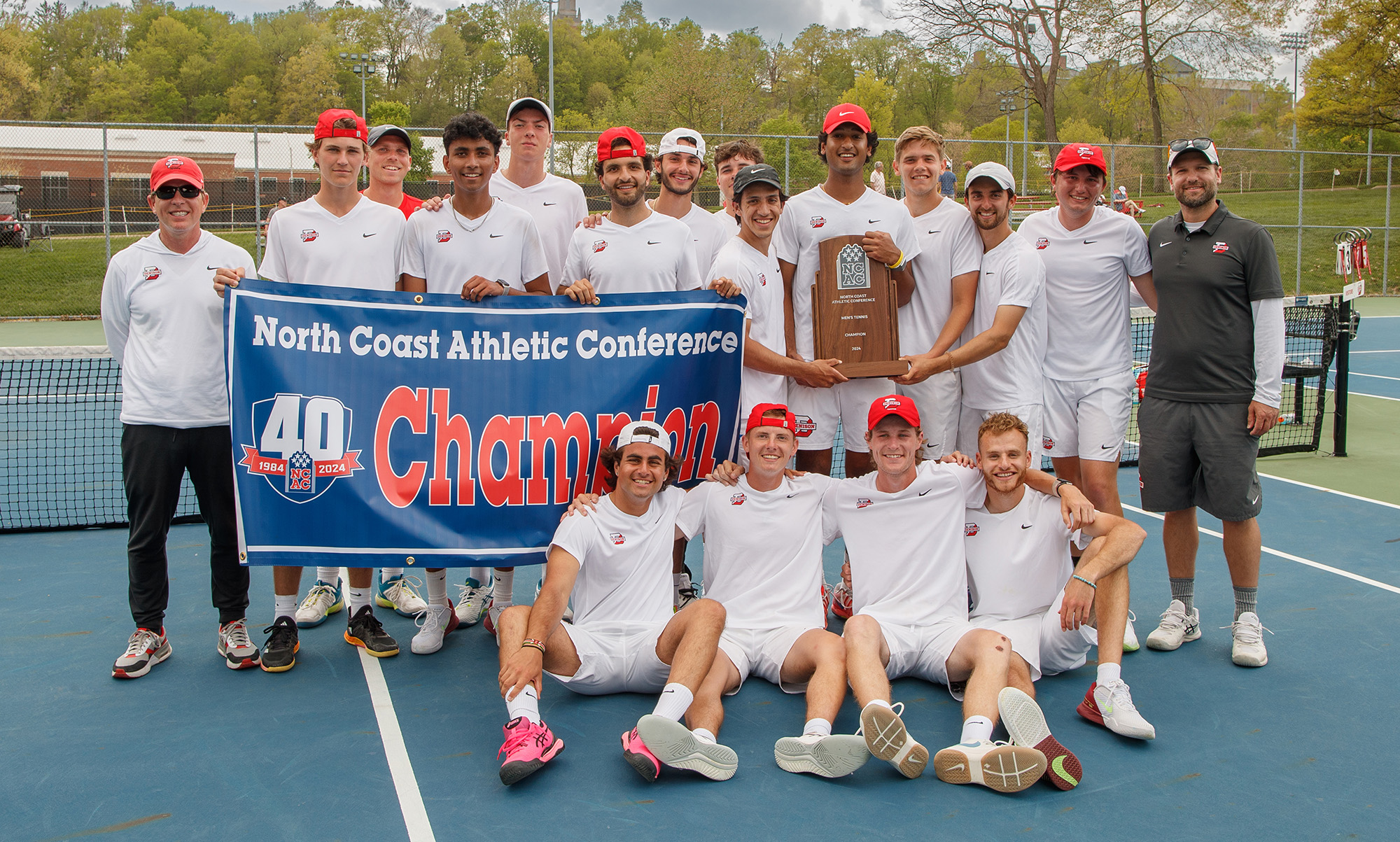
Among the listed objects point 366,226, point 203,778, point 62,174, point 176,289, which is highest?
point 62,174

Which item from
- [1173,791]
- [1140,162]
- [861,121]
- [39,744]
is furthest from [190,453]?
[1140,162]

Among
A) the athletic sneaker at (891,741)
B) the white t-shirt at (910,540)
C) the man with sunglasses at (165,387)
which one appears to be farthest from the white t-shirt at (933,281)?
the man with sunglasses at (165,387)

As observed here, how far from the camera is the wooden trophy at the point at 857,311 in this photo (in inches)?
207

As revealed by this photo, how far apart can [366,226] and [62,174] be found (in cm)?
2373

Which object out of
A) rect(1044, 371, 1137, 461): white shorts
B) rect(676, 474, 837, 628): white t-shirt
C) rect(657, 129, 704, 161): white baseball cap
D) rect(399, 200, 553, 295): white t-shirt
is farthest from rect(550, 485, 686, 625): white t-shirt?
rect(1044, 371, 1137, 461): white shorts

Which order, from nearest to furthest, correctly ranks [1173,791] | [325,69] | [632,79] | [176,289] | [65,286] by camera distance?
1. [1173,791]
2. [176,289]
3. [65,286]
4. [325,69]
5. [632,79]

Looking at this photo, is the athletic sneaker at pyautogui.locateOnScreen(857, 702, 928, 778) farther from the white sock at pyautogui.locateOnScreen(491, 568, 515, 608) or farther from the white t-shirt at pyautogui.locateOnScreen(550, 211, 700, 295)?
the white t-shirt at pyautogui.locateOnScreen(550, 211, 700, 295)

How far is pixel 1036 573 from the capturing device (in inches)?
186

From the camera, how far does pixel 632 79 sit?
87938 millimetres

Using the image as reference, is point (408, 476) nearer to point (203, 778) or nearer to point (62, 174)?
point (203, 778)

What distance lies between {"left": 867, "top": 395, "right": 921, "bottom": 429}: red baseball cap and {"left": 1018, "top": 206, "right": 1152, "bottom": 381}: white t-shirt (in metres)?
1.30

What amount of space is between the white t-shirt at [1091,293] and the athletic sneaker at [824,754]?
2.68 m

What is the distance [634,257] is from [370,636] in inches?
93.6

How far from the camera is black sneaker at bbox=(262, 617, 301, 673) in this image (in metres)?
5.01
